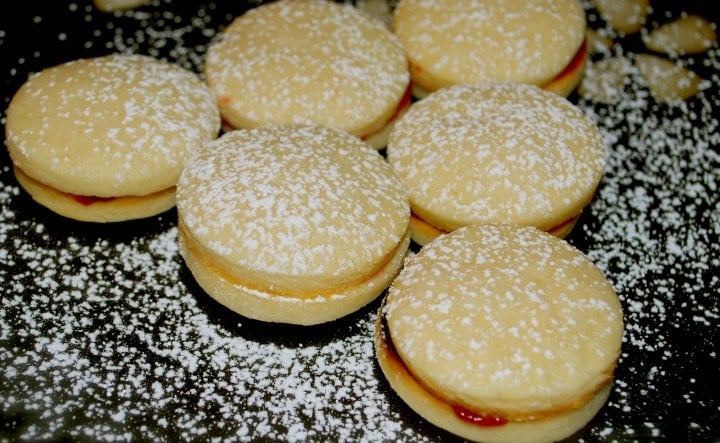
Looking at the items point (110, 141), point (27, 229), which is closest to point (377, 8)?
point (110, 141)

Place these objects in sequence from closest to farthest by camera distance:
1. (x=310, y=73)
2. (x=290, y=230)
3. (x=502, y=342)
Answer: (x=502, y=342) < (x=290, y=230) < (x=310, y=73)

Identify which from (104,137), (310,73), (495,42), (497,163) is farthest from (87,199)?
(495,42)

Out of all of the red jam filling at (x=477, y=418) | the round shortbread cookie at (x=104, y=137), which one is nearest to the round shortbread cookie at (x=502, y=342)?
the red jam filling at (x=477, y=418)

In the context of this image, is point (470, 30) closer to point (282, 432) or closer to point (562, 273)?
point (562, 273)

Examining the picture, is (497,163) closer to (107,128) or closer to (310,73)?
(310,73)

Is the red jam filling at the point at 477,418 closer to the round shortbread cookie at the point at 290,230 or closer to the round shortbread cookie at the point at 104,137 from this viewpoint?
the round shortbread cookie at the point at 290,230

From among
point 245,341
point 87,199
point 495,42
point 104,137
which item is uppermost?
point 495,42
